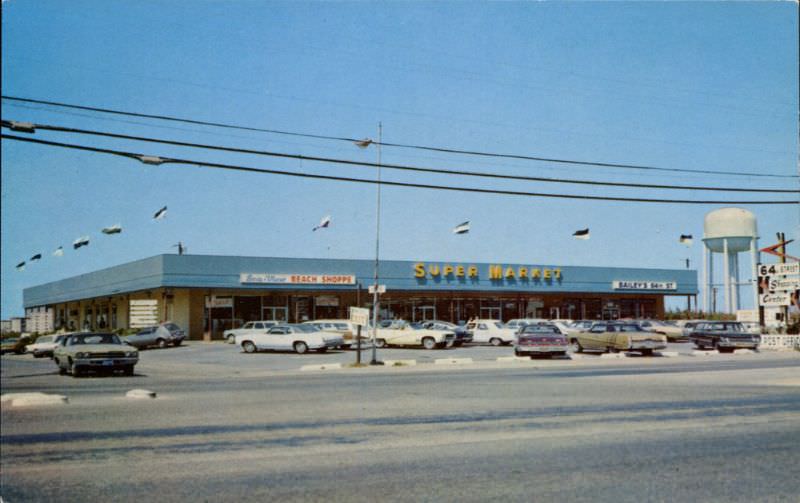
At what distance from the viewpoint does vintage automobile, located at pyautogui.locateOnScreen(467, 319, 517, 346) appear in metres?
40.2

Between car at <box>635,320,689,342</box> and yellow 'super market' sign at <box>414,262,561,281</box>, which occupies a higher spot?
yellow 'super market' sign at <box>414,262,561,281</box>

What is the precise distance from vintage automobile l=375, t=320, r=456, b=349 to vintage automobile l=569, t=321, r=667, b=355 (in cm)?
694

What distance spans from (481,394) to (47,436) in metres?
8.33

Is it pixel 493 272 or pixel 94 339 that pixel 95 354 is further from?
pixel 493 272

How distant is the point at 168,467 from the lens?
7.94 metres

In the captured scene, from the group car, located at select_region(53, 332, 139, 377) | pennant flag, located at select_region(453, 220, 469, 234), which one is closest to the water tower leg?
pennant flag, located at select_region(453, 220, 469, 234)

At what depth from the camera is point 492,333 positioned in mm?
40438

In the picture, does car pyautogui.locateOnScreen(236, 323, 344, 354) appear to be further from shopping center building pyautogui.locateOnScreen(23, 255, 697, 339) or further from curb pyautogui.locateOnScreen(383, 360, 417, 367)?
shopping center building pyautogui.locateOnScreen(23, 255, 697, 339)

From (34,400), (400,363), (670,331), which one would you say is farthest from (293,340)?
(670,331)

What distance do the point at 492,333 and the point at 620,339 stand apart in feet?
33.4

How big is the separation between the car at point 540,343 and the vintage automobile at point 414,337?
7.22m

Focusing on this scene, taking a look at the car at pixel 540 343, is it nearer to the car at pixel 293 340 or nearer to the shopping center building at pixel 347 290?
the car at pixel 293 340

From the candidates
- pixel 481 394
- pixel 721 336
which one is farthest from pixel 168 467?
pixel 721 336

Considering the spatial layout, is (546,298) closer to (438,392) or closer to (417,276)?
(417,276)
